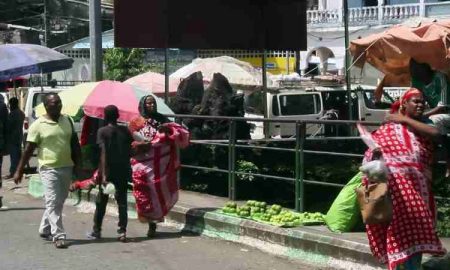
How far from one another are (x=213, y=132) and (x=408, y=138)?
6.87 m

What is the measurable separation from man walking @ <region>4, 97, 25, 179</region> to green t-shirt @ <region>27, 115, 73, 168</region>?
24.2 ft

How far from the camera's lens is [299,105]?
21.1 m

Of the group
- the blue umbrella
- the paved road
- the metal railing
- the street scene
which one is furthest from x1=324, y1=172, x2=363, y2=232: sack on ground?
the blue umbrella

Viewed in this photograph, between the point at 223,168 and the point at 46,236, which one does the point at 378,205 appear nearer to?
the point at 46,236

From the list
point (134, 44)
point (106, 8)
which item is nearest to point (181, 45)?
point (134, 44)

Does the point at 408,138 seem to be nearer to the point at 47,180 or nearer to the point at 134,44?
the point at 47,180

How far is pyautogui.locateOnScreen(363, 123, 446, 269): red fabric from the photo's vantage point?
5.53m

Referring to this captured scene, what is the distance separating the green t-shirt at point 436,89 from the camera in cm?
768

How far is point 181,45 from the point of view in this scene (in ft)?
44.8

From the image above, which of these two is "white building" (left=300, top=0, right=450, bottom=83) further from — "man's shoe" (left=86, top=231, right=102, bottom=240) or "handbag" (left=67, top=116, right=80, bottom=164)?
"handbag" (left=67, top=116, right=80, bottom=164)

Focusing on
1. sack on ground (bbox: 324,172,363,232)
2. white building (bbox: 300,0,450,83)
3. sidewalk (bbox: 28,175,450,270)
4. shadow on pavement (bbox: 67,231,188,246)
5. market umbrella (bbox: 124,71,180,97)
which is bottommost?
shadow on pavement (bbox: 67,231,188,246)

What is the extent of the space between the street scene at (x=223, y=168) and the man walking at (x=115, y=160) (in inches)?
0.6

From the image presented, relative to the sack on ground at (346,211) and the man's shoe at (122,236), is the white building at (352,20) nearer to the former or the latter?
the man's shoe at (122,236)

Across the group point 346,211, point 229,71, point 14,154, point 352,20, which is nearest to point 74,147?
point 346,211
